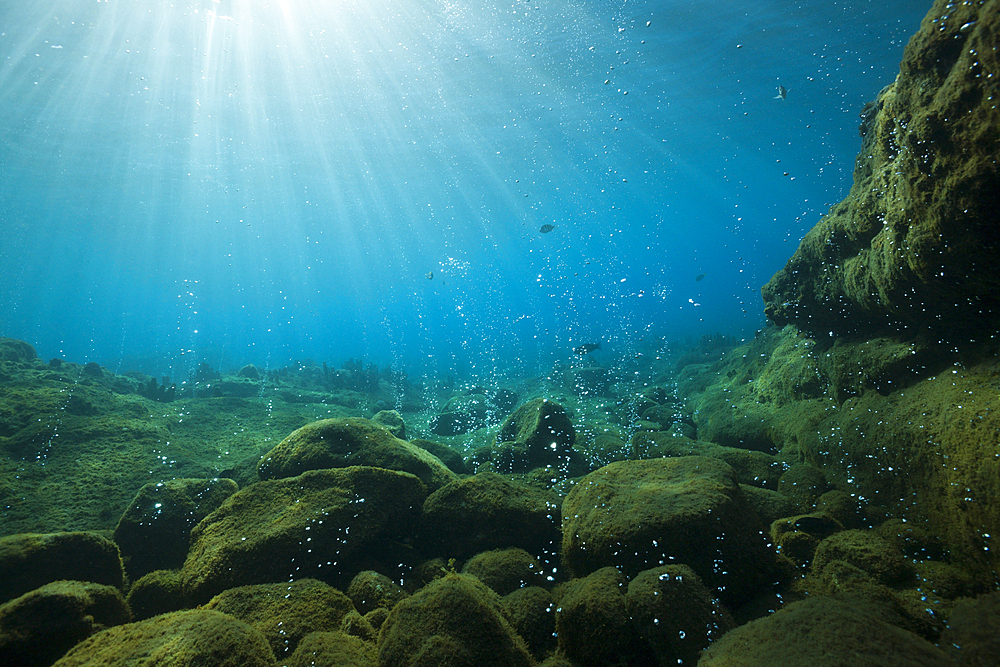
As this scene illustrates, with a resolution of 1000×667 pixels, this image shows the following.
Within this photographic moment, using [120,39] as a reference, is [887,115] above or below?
below

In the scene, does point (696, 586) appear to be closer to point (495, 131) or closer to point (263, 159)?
point (495, 131)

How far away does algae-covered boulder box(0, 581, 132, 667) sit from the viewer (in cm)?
260

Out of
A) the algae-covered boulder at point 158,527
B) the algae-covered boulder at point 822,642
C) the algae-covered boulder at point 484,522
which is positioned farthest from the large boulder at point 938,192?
the algae-covered boulder at point 158,527

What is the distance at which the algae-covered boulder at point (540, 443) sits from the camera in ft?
23.0

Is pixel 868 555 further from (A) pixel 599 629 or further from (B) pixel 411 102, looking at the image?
(B) pixel 411 102

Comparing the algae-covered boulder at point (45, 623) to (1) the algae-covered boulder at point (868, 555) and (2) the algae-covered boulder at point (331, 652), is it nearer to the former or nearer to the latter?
(2) the algae-covered boulder at point (331, 652)

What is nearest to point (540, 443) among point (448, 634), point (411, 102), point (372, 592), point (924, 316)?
point (372, 592)

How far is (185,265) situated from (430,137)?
394 ft

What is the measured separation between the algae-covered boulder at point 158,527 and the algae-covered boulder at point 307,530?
52 cm

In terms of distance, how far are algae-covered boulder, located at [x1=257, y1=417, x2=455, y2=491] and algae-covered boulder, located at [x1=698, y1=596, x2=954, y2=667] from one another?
364 cm

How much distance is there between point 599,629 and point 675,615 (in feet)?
1.71

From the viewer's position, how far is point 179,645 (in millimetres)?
2408

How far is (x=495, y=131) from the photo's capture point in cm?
3114

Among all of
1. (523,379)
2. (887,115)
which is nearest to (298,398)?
(523,379)
